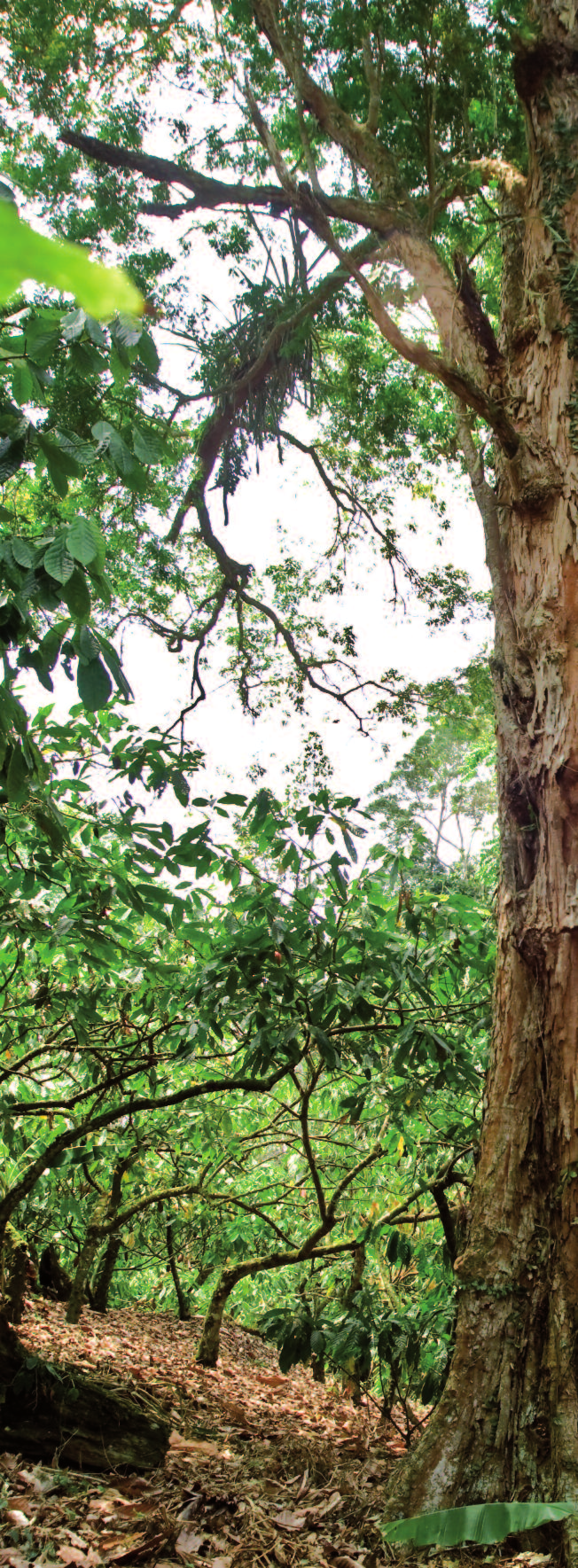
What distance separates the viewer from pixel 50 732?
2.72 m

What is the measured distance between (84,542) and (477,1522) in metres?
1.40

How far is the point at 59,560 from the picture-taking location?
1.47m

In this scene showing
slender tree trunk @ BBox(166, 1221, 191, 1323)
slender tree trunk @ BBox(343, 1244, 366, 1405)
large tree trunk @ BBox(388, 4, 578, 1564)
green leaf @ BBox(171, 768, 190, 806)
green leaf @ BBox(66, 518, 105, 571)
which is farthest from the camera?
slender tree trunk @ BBox(166, 1221, 191, 1323)

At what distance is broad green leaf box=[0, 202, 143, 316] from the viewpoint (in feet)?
0.78

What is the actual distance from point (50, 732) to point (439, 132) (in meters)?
3.86

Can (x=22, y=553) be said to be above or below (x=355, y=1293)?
above

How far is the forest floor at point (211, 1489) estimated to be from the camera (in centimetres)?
208

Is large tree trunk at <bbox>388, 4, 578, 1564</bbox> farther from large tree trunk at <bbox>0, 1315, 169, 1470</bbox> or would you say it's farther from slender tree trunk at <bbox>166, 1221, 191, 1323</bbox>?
slender tree trunk at <bbox>166, 1221, 191, 1323</bbox>

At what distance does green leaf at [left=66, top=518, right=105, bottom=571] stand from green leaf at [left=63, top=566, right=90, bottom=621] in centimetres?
3

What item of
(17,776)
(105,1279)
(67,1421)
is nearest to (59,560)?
(17,776)

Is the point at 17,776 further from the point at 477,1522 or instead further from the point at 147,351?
the point at 477,1522

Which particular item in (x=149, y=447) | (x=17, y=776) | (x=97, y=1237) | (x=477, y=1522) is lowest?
(x=477, y=1522)

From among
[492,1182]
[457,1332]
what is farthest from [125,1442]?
[492,1182]

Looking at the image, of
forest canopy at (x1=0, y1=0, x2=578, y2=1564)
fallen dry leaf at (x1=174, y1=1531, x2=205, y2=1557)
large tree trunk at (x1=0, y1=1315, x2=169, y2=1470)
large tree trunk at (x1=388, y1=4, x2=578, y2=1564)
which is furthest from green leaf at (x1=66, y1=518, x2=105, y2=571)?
large tree trunk at (x1=0, y1=1315, x2=169, y2=1470)
